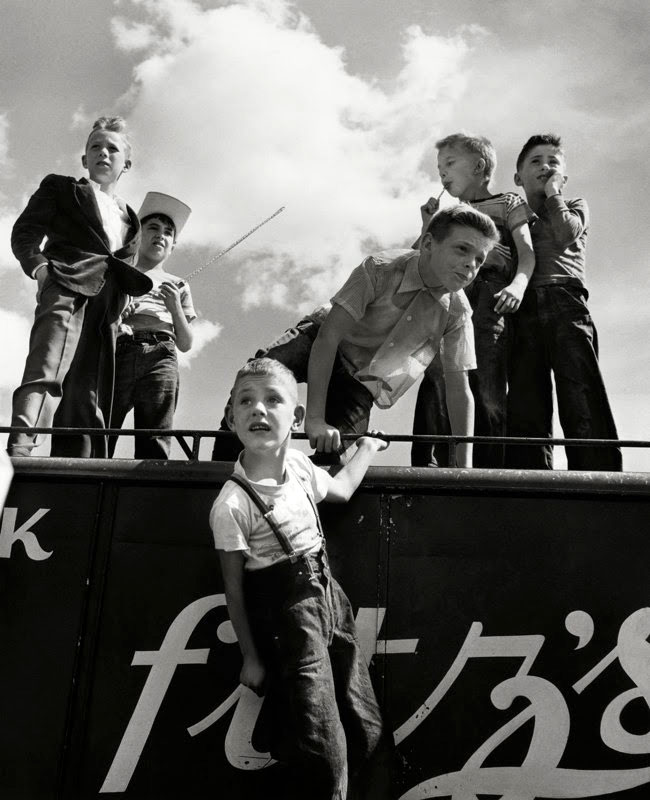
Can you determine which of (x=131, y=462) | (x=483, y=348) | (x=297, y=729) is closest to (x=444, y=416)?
(x=483, y=348)

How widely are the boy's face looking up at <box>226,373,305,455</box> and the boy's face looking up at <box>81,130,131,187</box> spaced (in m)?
2.07

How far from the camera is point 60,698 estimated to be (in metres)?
2.43

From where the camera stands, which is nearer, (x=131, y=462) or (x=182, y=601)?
(x=182, y=601)

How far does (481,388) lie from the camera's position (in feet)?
11.9

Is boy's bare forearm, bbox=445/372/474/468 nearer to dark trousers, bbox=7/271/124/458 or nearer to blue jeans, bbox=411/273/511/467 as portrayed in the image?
blue jeans, bbox=411/273/511/467

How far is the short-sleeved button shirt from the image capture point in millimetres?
3043

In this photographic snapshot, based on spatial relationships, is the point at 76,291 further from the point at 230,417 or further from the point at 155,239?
the point at 230,417

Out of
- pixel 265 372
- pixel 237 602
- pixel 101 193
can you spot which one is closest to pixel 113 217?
pixel 101 193

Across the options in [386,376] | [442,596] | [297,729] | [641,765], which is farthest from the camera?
[386,376]

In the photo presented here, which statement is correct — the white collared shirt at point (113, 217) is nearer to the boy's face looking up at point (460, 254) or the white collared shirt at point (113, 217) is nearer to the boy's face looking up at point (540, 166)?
the boy's face looking up at point (460, 254)

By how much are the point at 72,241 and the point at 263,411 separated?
6.17ft

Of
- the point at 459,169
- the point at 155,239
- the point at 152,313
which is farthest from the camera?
the point at 155,239

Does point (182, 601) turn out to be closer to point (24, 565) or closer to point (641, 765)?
point (24, 565)

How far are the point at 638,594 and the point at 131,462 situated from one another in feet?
5.44
